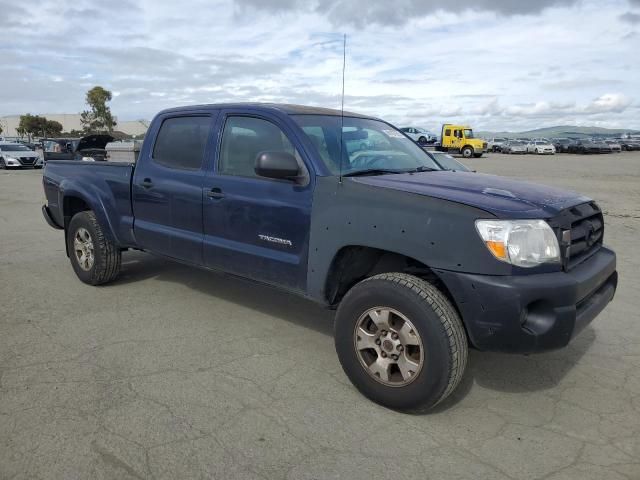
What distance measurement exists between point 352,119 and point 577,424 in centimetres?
→ 271

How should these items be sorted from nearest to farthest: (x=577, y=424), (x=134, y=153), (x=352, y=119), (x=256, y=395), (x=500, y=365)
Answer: (x=577, y=424) < (x=256, y=395) < (x=500, y=365) < (x=352, y=119) < (x=134, y=153)

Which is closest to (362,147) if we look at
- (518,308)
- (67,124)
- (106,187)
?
(518,308)

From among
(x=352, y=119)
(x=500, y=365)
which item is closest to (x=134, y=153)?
(x=352, y=119)

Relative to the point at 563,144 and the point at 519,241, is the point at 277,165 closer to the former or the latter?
the point at 519,241

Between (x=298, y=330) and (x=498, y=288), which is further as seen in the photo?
(x=298, y=330)

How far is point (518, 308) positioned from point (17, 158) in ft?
96.6

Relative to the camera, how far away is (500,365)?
3.74 m

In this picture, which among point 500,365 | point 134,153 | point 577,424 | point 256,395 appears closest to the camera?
point 577,424

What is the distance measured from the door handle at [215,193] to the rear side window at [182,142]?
0.30m

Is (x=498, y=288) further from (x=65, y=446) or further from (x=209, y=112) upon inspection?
(x=209, y=112)

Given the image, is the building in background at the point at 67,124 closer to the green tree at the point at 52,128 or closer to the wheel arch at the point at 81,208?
the green tree at the point at 52,128

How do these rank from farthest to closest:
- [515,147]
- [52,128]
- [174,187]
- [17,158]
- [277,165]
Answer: [52,128] < [515,147] < [17,158] < [174,187] < [277,165]

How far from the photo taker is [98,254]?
519cm

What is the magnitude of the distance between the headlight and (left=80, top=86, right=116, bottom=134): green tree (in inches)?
2341
